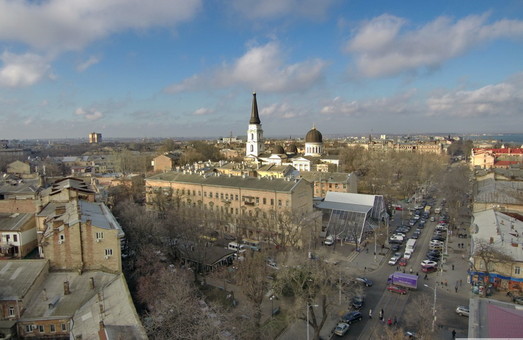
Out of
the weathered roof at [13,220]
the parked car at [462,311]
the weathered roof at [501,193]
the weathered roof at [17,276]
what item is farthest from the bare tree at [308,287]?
the weathered roof at [501,193]

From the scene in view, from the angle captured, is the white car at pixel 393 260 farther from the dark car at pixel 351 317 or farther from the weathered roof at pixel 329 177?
the weathered roof at pixel 329 177

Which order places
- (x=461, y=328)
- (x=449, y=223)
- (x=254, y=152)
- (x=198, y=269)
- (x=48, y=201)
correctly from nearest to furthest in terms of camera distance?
(x=461, y=328) → (x=198, y=269) → (x=48, y=201) → (x=449, y=223) → (x=254, y=152)

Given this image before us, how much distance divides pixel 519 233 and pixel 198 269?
3118cm

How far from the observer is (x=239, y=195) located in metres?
45.0

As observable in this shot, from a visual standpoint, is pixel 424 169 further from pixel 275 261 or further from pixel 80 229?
pixel 80 229

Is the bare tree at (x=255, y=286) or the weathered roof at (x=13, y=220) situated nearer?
the bare tree at (x=255, y=286)

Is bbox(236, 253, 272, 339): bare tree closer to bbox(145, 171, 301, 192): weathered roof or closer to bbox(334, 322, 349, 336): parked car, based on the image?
bbox(334, 322, 349, 336): parked car

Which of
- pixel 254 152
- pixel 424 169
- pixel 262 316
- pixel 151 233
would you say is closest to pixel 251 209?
pixel 151 233

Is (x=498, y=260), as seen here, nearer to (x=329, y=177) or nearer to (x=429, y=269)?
(x=429, y=269)

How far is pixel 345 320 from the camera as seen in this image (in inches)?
968

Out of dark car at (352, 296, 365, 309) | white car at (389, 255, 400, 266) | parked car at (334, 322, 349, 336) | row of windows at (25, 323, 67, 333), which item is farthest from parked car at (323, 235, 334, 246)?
row of windows at (25, 323, 67, 333)

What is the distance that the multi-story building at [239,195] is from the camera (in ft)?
137

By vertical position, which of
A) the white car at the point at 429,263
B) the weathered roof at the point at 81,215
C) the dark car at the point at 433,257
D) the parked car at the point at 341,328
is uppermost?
the weathered roof at the point at 81,215

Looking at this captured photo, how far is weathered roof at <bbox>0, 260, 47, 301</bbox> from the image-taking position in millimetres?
21969
